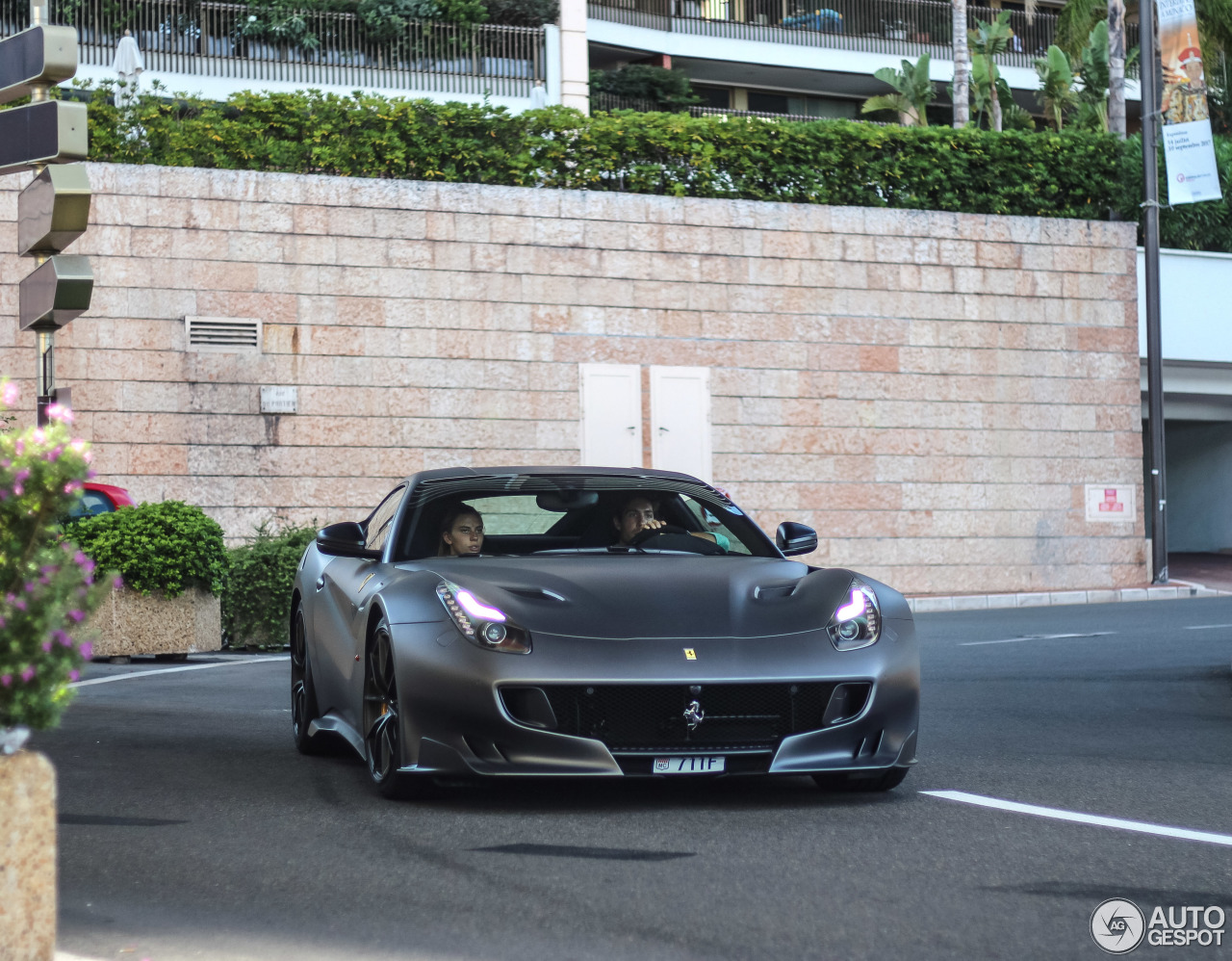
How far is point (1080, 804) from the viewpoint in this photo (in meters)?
6.18

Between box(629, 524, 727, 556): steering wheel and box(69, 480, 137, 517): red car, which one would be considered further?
box(69, 480, 137, 517): red car

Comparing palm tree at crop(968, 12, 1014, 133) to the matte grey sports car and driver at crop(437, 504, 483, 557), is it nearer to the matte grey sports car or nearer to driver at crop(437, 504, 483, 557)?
driver at crop(437, 504, 483, 557)

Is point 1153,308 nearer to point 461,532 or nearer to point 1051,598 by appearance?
point 1051,598

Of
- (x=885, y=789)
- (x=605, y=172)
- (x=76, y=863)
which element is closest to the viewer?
(x=76, y=863)

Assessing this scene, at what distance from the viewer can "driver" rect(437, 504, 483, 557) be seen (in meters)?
7.16

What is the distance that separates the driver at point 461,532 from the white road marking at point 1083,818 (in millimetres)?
2048

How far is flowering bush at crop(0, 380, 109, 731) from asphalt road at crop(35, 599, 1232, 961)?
31.1 inches

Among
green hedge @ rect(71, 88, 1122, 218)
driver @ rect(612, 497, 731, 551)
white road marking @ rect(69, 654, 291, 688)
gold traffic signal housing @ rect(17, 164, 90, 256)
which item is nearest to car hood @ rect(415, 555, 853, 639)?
driver @ rect(612, 497, 731, 551)

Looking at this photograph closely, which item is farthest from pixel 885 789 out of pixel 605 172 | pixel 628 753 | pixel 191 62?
pixel 191 62

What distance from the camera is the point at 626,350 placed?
20953 mm

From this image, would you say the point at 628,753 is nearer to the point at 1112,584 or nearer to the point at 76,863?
the point at 76,863

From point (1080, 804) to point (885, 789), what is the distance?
71cm

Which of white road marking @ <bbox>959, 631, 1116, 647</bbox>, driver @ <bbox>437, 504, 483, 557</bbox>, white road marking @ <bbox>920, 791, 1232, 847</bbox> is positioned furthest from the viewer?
white road marking @ <bbox>959, 631, 1116, 647</bbox>

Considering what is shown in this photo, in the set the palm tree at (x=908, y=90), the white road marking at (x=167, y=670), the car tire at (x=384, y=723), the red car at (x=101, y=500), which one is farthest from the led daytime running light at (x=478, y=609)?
the palm tree at (x=908, y=90)
